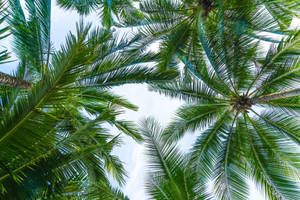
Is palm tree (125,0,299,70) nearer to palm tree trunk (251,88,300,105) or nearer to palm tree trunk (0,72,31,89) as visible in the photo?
palm tree trunk (251,88,300,105)

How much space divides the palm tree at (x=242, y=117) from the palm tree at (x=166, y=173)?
2114 mm

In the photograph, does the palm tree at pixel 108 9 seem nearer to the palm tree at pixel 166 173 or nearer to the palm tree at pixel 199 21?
the palm tree at pixel 199 21

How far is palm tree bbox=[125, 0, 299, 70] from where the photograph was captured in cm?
664

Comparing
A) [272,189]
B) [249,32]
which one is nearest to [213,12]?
[249,32]

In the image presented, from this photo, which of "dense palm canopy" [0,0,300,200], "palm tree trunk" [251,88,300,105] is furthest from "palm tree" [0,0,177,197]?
"palm tree trunk" [251,88,300,105]

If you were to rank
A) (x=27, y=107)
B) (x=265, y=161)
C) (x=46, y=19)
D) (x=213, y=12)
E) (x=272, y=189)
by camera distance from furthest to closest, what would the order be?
(x=213, y=12) → (x=265, y=161) → (x=272, y=189) → (x=46, y=19) → (x=27, y=107)

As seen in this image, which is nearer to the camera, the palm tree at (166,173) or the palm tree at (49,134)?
the palm tree at (49,134)

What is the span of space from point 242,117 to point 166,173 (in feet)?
13.8

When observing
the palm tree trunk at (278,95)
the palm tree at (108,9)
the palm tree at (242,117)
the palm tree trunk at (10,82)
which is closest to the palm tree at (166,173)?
the palm tree at (242,117)

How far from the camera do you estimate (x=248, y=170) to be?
7.68 metres

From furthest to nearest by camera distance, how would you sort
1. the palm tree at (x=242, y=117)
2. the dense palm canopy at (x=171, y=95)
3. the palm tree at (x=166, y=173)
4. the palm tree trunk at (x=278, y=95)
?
the palm tree at (x=242, y=117), the palm tree trunk at (x=278, y=95), the palm tree at (x=166, y=173), the dense palm canopy at (x=171, y=95)

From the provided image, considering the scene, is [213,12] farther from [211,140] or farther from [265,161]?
[265,161]

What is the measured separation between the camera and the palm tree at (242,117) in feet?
21.7

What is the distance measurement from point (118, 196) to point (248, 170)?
472 cm
